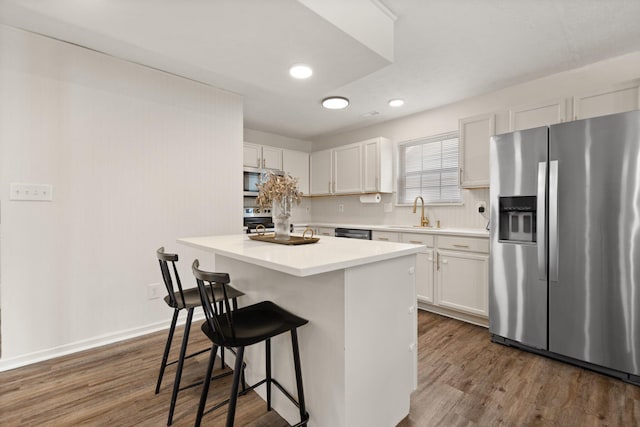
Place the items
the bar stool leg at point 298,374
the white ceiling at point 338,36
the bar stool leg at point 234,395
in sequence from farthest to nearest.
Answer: the white ceiling at point 338,36
the bar stool leg at point 298,374
the bar stool leg at point 234,395

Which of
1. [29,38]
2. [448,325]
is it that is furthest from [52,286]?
[448,325]

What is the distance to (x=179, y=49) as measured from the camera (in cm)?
211

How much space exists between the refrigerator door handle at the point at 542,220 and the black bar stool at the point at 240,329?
1910mm

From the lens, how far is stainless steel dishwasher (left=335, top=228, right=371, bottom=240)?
391cm

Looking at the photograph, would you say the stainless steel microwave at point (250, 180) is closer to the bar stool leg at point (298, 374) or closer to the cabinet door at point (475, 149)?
the cabinet door at point (475, 149)

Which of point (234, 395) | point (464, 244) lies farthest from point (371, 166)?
point (234, 395)

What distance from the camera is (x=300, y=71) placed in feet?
7.91

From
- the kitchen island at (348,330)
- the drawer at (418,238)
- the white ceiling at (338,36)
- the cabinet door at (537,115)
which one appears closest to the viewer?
the kitchen island at (348,330)

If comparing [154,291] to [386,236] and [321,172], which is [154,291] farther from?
[321,172]

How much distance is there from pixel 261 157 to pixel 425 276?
2.77m

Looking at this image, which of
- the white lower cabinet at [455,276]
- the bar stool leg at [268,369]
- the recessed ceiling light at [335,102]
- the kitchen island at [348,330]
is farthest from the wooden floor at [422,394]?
the recessed ceiling light at [335,102]

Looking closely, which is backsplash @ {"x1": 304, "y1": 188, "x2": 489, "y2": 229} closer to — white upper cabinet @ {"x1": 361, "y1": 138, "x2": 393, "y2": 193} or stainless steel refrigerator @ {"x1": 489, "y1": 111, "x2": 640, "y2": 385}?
white upper cabinet @ {"x1": 361, "y1": 138, "x2": 393, "y2": 193}

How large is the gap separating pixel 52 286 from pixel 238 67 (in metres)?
2.19

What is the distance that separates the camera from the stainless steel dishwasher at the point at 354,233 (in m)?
3.91
